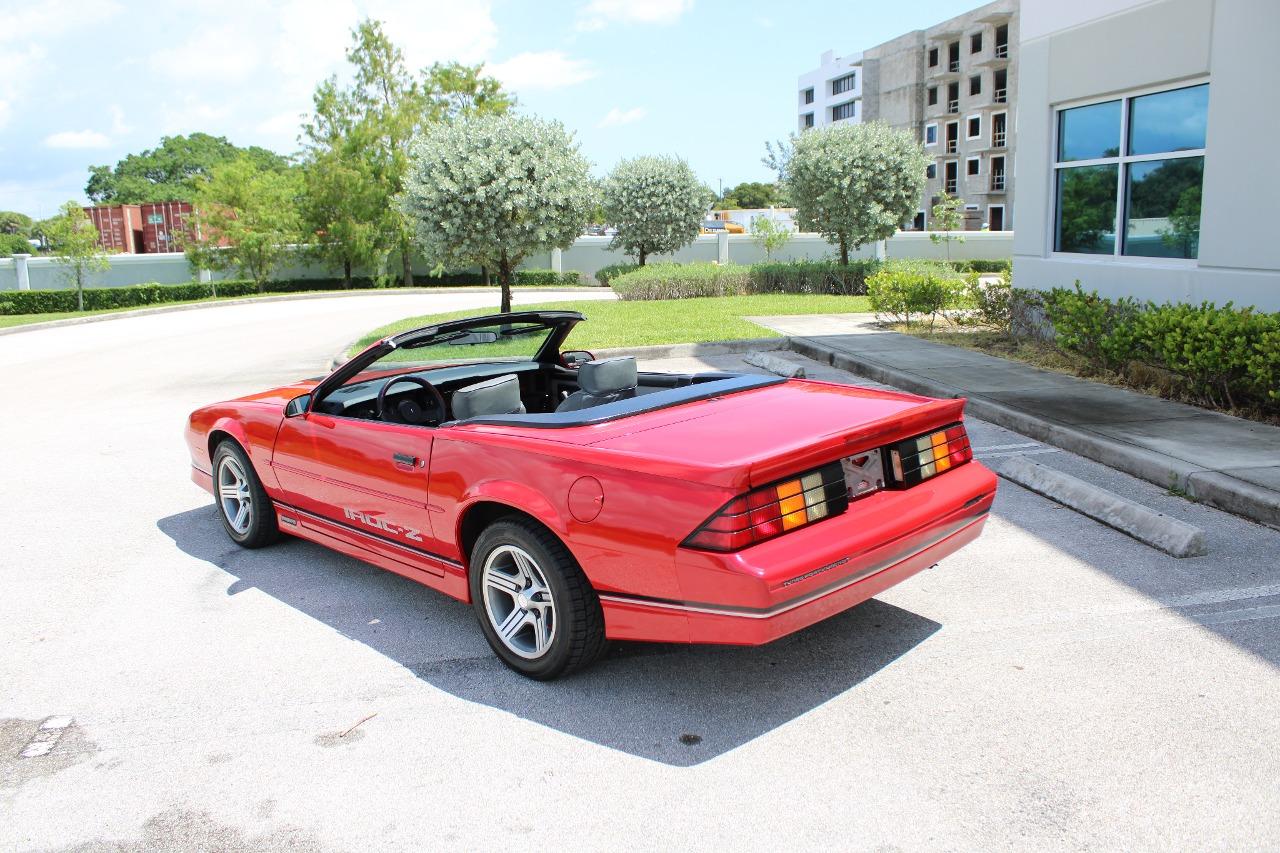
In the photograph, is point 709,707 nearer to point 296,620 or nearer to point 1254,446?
point 296,620

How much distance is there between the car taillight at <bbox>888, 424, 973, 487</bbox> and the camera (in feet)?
13.3

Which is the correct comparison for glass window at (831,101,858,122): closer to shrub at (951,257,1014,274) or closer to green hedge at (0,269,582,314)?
shrub at (951,257,1014,274)

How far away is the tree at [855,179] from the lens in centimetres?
2533

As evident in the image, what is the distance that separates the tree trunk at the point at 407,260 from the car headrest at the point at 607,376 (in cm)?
4043

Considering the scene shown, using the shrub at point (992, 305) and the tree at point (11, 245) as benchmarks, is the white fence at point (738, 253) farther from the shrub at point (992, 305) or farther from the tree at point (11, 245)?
the tree at point (11, 245)

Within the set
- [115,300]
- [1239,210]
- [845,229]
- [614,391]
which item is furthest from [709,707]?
[115,300]

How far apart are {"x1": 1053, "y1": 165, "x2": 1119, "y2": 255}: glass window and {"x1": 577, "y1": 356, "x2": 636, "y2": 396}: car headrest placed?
8847 millimetres

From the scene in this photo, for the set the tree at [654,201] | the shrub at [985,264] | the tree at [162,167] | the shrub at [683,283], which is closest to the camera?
the shrub at [683,283]

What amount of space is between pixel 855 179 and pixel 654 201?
311 inches

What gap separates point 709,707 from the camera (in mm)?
3807

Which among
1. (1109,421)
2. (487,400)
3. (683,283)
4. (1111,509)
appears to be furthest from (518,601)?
(683,283)

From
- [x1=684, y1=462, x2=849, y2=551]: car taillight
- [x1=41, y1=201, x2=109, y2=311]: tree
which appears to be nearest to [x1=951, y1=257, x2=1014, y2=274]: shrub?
[x1=41, y1=201, x2=109, y2=311]: tree

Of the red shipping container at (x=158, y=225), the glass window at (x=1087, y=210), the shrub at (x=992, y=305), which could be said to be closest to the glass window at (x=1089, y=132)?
the glass window at (x=1087, y=210)

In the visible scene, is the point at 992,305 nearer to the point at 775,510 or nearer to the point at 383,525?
the point at 383,525
